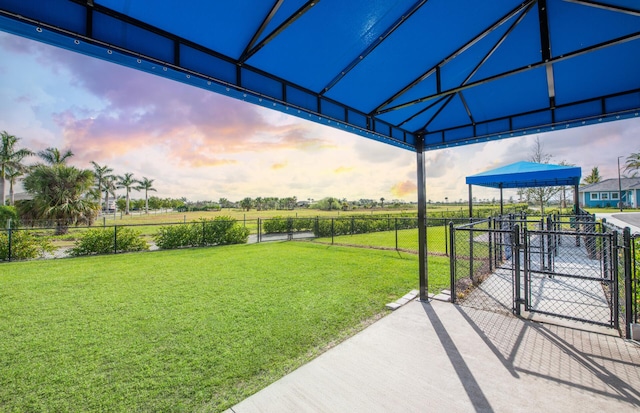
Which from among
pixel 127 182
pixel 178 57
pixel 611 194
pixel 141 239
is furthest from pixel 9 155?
pixel 611 194

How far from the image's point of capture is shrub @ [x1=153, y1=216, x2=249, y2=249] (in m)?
10.9

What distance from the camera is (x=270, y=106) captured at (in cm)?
298

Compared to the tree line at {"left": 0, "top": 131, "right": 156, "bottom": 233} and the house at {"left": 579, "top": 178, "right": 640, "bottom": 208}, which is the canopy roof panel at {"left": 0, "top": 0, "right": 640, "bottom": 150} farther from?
the house at {"left": 579, "top": 178, "right": 640, "bottom": 208}

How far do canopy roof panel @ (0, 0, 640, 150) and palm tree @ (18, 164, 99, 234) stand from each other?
2436cm

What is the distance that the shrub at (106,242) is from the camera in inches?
369

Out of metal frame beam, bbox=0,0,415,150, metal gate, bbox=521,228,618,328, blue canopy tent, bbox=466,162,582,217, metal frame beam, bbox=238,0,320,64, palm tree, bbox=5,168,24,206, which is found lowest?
metal gate, bbox=521,228,618,328

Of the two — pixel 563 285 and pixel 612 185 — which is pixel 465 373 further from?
pixel 612 185

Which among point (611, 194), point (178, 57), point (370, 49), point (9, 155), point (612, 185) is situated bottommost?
point (178, 57)

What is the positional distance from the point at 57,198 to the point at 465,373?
27521mm

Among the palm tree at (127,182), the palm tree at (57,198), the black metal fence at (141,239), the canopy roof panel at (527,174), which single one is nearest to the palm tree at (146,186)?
the palm tree at (127,182)

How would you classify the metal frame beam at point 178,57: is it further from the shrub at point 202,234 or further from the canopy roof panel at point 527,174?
the shrub at point 202,234

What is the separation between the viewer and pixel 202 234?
1166cm

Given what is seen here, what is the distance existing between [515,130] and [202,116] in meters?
15.7

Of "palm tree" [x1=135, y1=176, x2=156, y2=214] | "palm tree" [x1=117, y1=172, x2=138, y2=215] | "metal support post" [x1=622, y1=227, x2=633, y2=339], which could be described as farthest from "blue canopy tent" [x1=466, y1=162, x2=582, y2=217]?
"palm tree" [x1=135, y1=176, x2=156, y2=214]
